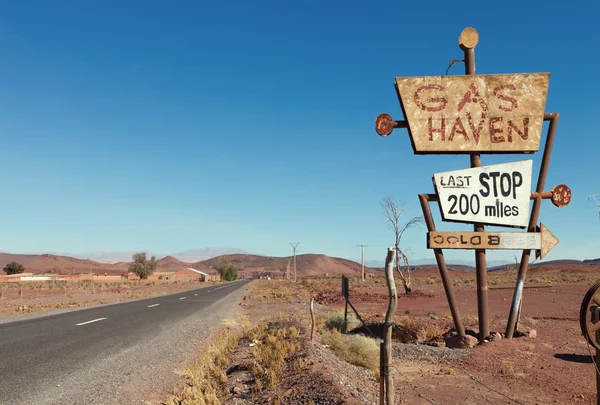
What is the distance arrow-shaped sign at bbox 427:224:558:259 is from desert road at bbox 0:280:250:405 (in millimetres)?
6905

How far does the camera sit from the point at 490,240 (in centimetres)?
1098

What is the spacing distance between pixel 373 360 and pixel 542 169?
21.3ft

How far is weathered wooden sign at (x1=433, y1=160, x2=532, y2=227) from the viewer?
11.1 meters

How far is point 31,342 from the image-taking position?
12852 mm

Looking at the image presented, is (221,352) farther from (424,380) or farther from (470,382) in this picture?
(470,382)

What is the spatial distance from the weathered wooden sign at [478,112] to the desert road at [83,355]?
836cm

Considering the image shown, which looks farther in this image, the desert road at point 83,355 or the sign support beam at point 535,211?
the sign support beam at point 535,211

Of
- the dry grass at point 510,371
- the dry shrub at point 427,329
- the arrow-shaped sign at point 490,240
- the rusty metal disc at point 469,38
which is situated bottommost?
the dry grass at point 510,371

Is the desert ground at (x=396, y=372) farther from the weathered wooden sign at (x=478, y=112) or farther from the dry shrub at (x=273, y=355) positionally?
the weathered wooden sign at (x=478, y=112)

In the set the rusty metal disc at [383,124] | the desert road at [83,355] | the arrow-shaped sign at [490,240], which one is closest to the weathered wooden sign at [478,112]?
the rusty metal disc at [383,124]

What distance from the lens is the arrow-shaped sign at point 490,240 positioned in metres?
11.0

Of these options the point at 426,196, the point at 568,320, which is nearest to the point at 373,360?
the point at 426,196

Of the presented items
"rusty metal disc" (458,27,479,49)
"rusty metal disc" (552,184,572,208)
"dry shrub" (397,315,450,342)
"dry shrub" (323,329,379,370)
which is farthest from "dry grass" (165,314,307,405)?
"rusty metal disc" (458,27,479,49)

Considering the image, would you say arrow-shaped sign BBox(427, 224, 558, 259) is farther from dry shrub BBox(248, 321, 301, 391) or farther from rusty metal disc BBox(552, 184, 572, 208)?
dry shrub BBox(248, 321, 301, 391)
